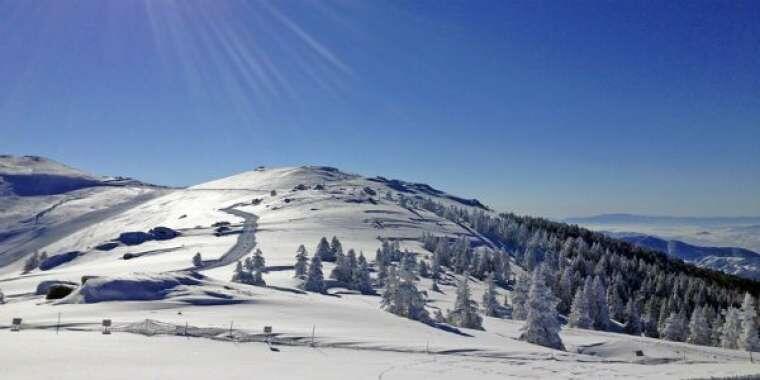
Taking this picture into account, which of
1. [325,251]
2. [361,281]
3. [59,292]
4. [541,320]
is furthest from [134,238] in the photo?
[541,320]

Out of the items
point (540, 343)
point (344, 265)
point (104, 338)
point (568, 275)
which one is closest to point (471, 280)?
point (568, 275)

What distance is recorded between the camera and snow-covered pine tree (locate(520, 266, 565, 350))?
46844mm

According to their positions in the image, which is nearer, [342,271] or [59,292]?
[59,292]

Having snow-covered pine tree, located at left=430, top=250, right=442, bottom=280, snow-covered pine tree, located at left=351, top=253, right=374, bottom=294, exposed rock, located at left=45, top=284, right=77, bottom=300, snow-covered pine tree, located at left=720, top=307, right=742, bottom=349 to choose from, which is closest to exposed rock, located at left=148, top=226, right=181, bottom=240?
snow-covered pine tree, located at left=430, top=250, right=442, bottom=280

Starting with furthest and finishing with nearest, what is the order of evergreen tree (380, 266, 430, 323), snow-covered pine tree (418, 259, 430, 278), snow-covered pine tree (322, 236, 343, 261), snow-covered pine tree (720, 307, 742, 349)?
snow-covered pine tree (418, 259, 430, 278) → snow-covered pine tree (322, 236, 343, 261) → snow-covered pine tree (720, 307, 742, 349) → evergreen tree (380, 266, 430, 323)

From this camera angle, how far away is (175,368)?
930 inches

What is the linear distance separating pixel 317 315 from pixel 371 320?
4.40 metres

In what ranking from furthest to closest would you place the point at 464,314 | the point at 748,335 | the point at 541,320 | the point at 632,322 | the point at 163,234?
the point at 163,234, the point at 632,322, the point at 748,335, the point at 464,314, the point at 541,320

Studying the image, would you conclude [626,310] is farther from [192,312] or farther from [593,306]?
[192,312]

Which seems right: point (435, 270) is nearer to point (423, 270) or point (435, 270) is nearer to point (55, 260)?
point (423, 270)

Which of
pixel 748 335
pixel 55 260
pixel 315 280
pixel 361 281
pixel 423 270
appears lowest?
pixel 748 335

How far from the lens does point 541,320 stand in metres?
47.8

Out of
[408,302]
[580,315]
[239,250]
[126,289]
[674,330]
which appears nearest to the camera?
[126,289]

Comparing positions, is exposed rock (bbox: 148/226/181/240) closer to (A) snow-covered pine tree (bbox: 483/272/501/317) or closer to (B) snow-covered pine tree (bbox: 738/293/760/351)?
(A) snow-covered pine tree (bbox: 483/272/501/317)
